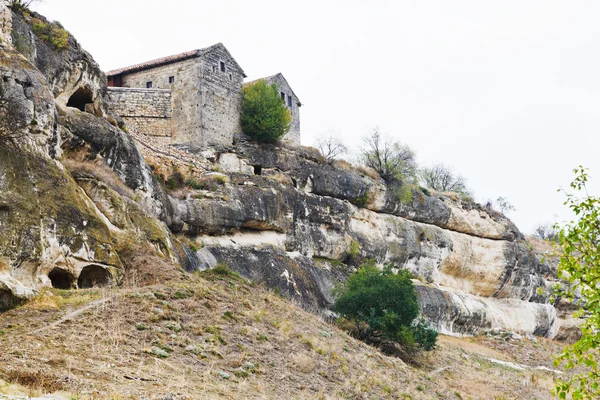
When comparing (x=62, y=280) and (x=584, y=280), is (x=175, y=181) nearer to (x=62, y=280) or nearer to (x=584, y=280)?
(x=62, y=280)

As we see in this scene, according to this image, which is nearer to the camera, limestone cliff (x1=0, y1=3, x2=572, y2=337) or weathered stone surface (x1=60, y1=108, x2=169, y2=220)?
limestone cliff (x1=0, y1=3, x2=572, y2=337)

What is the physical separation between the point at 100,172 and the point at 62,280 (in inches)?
204

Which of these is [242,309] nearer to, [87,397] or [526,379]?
[87,397]

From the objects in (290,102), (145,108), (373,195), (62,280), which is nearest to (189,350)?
(62,280)

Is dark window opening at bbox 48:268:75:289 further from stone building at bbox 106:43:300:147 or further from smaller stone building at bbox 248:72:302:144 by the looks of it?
smaller stone building at bbox 248:72:302:144

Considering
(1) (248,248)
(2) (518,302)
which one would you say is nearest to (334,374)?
(1) (248,248)

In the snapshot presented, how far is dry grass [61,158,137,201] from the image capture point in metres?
21.1

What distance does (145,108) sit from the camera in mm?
36906

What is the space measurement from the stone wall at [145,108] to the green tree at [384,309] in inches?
554

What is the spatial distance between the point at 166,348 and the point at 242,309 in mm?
4565

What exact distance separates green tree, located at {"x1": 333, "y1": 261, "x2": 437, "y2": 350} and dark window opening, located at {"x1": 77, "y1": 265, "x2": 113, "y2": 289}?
12784 mm

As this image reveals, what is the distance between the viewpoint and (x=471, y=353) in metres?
36.0

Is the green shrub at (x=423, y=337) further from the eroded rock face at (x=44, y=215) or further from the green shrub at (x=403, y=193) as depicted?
the green shrub at (x=403, y=193)

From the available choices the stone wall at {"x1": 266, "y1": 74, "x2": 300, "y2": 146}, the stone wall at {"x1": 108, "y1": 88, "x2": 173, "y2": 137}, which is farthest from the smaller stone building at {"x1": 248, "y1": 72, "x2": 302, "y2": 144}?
the stone wall at {"x1": 108, "y1": 88, "x2": 173, "y2": 137}
